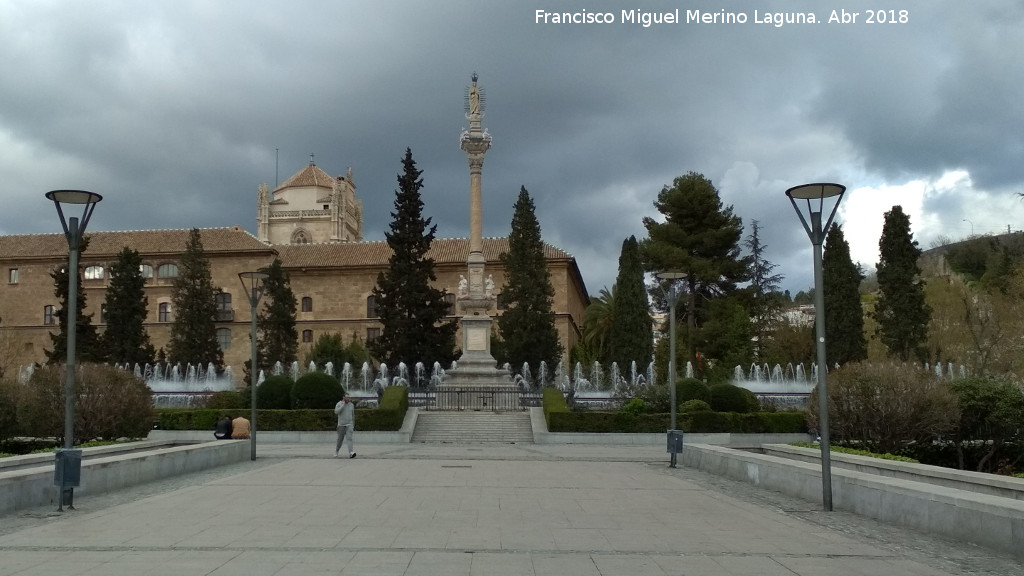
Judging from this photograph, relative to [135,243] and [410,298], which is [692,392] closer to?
[410,298]

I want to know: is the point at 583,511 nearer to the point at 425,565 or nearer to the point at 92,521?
the point at 425,565

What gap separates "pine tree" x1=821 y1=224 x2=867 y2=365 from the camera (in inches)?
1746

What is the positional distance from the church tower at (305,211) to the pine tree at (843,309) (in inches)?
2580

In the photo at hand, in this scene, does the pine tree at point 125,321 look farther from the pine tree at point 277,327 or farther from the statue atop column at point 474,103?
the statue atop column at point 474,103

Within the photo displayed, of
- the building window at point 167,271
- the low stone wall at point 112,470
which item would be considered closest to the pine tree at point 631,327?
the low stone wall at point 112,470

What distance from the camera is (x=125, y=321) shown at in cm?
4897

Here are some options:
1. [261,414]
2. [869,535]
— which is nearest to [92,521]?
[869,535]

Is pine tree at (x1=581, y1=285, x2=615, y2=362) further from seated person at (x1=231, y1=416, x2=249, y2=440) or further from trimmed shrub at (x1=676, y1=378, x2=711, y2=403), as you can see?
seated person at (x1=231, y1=416, x2=249, y2=440)

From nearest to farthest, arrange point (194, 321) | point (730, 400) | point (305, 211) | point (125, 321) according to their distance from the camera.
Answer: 1. point (730, 400)
2. point (125, 321)
3. point (194, 321)
4. point (305, 211)

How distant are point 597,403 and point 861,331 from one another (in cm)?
1867

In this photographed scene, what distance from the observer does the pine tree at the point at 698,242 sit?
2072 inches

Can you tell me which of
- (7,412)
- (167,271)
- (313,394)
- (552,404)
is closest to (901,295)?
(552,404)

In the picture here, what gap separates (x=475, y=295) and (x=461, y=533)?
1109 inches

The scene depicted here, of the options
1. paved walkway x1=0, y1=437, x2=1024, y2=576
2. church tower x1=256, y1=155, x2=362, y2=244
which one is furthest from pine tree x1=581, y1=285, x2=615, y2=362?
church tower x1=256, y1=155, x2=362, y2=244
